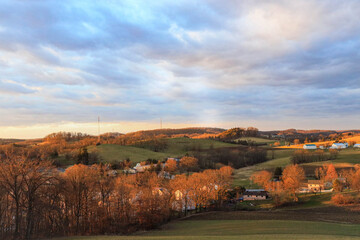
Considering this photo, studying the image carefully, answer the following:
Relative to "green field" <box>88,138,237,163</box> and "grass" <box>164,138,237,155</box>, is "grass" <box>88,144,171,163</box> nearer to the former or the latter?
"green field" <box>88,138,237,163</box>

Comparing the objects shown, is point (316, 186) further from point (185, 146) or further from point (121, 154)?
point (185, 146)

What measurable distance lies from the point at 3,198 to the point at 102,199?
1508 cm

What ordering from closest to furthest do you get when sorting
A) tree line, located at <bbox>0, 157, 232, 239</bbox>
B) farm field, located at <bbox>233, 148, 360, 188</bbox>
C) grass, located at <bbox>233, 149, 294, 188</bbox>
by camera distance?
tree line, located at <bbox>0, 157, 232, 239</bbox> < grass, located at <bbox>233, 149, 294, 188</bbox> < farm field, located at <bbox>233, 148, 360, 188</bbox>

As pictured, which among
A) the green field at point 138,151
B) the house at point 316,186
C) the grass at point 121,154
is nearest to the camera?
the house at point 316,186

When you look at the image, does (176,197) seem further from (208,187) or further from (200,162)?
(200,162)

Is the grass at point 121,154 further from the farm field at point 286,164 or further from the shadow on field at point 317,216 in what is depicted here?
the shadow on field at point 317,216

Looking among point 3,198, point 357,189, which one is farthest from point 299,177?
point 3,198

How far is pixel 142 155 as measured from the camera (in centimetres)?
14838

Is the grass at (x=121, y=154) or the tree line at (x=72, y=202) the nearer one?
the tree line at (x=72, y=202)

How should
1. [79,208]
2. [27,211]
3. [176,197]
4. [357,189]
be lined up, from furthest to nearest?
1. [357,189]
2. [176,197]
3. [79,208]
4. [27,211]

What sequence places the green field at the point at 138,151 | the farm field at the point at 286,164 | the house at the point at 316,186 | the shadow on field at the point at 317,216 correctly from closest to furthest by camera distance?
the shadow on field at the point at 317,216 → the house at the point at 316,186 → the farm field at the point at 286,164 → the green field at the point at 138,151

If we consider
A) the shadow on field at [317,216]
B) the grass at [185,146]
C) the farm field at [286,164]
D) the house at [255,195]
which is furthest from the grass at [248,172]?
the grass at [185,146]

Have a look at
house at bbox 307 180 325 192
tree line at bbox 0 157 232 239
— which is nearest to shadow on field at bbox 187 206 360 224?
tree line at bbox 0 157 232 239

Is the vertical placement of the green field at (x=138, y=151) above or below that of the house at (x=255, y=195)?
above
